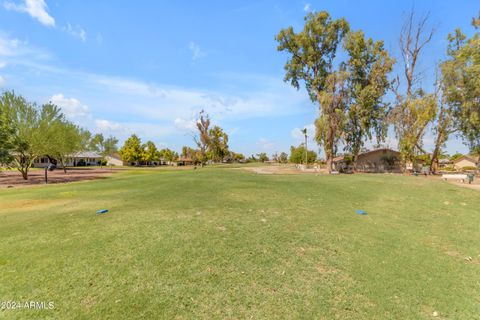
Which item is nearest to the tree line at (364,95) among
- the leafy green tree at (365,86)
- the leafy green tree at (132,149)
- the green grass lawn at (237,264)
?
the leafy green tree at (365,86)

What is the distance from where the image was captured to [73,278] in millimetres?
3922

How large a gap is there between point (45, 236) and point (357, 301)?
22.9ft

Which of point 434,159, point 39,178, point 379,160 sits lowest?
point 39,178

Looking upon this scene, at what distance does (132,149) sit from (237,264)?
75127mm

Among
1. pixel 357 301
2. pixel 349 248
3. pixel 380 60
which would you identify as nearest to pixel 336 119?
pixel 380 60

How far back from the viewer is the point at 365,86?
115 ft

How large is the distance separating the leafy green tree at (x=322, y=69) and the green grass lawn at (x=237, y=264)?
27206 mm

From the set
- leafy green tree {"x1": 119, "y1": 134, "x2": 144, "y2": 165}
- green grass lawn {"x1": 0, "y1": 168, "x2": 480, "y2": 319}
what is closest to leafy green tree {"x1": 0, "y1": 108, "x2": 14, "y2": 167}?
green grass lawn {"x1": 0, "y1": 168, "x2": 480, "y2": 319}

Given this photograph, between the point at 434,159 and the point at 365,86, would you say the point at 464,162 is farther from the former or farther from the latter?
the point at 365,86

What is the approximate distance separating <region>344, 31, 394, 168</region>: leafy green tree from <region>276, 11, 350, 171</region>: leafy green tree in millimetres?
1578

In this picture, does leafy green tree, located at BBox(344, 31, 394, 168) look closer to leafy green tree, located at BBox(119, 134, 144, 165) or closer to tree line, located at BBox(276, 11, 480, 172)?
tree line, located at BBox(276, 11, 480, 172)

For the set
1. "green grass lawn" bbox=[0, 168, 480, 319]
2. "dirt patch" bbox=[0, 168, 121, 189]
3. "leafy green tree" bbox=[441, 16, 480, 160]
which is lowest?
"dirt patch" bbox=[0, 168, 121, 189]

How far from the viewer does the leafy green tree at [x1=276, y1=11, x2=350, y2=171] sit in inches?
1334

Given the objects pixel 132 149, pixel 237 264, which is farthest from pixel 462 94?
pixel 132 149
